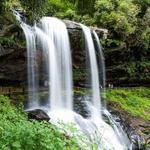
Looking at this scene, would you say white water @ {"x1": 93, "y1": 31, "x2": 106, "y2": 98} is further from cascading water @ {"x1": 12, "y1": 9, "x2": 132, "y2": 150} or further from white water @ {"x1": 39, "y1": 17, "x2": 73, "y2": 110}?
white water @ {"x1": 39, "y1": 17, "x2": 73, "y2": 110}

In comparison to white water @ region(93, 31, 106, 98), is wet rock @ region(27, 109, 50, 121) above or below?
below

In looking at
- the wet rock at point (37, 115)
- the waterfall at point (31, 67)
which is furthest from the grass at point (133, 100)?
the wet rock at point (37, 115)

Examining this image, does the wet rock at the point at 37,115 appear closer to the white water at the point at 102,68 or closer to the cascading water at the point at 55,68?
the cascading water at the point at 55,68

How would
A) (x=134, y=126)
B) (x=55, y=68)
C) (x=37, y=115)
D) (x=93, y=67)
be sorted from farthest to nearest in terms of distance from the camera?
(x=93, y=67)
(x=55, y=68)
(x=134, y=126)
(x=37, y=115)

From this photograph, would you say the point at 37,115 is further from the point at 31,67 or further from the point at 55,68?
the point at 55,68

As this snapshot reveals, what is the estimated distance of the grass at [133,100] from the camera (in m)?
19.1

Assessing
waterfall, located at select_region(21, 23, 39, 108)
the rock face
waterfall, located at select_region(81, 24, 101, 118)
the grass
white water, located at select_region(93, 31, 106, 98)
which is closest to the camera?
the rock face

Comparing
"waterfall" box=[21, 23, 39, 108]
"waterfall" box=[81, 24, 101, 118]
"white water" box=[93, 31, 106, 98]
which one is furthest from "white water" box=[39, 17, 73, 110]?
"white water" box=[93, 31, 106, 98]

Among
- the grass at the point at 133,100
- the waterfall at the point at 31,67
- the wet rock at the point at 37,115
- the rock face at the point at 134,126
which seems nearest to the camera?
the wet rock at the point at 37,115

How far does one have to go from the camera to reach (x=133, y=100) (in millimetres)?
20188

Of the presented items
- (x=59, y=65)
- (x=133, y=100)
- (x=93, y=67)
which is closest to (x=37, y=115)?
(x=59, y=65)

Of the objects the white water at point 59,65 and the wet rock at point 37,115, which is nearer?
the wet rock at point 37,115

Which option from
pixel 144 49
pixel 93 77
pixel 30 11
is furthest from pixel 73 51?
pixel 30 11

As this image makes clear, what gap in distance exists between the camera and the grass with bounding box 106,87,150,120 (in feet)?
62.7
